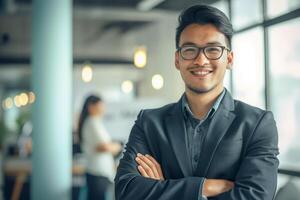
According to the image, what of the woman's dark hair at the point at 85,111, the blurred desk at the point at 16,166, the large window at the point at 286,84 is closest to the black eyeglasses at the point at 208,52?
the large window at the point at 286,84

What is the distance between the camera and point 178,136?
130 cm

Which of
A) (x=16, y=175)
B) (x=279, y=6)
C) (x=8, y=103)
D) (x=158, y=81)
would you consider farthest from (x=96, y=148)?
(x=8, y=103)

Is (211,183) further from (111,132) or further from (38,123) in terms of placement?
(111,132)

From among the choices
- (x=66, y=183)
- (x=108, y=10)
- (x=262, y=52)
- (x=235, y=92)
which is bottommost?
(x=66, y=183)

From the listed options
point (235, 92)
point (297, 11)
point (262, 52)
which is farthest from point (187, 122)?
point (297, 11)

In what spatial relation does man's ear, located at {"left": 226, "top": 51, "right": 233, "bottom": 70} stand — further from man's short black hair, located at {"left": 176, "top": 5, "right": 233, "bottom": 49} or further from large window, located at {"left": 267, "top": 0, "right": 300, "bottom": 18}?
large window, located at {"left": 267, "top": 0, "right": 300, "bottom": 18}

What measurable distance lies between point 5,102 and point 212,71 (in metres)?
16.9

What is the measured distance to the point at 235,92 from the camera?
155 centimetres

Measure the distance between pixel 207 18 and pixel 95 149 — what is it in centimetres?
278

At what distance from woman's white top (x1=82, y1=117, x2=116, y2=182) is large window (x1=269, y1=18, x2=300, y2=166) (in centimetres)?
214

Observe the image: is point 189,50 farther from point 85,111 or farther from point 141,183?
point 85,111

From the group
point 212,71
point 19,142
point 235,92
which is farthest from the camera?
point 19,142

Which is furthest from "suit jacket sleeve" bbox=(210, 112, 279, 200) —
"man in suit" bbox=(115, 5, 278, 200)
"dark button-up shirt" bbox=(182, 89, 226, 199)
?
"dark button-up shirt" bbox=(182, 89, 226, 199)

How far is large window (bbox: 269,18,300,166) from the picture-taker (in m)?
1.59
